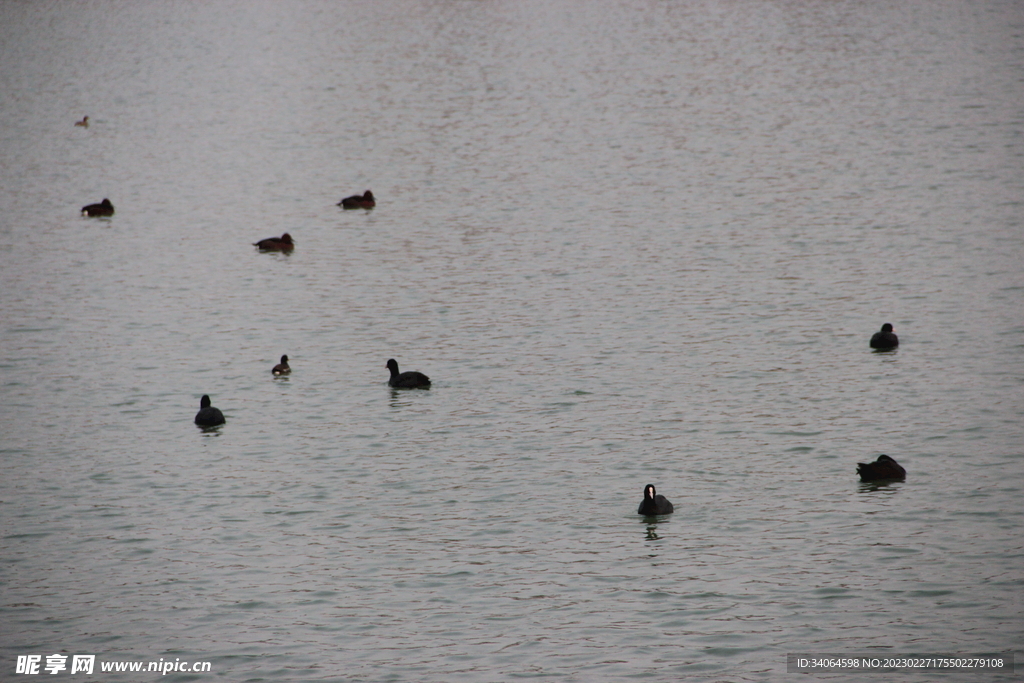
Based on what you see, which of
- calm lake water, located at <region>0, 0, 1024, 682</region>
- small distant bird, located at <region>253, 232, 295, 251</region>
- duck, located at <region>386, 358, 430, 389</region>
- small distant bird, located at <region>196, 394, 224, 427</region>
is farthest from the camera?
small distant bird, located at <region>253, 232, 295, 251</region>

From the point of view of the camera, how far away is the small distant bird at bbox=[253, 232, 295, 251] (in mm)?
42656

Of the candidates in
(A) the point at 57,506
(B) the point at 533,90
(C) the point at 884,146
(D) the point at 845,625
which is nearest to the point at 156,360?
(A) the point at 57,506

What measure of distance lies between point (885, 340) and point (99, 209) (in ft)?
102

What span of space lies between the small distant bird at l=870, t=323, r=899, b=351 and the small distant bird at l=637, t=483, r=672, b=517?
1100 cm

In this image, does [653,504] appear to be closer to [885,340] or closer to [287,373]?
[885,340]

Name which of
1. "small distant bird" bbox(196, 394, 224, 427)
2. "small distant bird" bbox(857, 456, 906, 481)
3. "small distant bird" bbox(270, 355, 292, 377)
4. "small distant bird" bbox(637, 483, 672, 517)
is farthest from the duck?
"small distant bird" bbox(857, 456, 906, 481)

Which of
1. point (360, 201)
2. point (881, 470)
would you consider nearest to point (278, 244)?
point (360, 201)

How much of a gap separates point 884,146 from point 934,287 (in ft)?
65.1

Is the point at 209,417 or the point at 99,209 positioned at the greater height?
the point at 99,209

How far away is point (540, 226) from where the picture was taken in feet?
145

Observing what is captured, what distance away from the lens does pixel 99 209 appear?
4803cm

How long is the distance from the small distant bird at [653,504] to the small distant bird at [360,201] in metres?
28.7

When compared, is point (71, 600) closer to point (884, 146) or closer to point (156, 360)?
point (156, 360)

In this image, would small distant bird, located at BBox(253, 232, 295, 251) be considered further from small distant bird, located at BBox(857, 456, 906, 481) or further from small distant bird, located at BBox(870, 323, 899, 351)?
small distant bird, located at BBox(857, 456, 906, 481)
